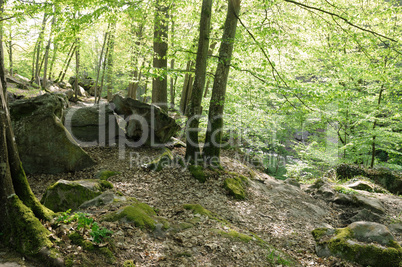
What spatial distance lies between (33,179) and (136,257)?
509 cm

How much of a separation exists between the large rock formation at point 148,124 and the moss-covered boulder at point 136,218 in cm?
522

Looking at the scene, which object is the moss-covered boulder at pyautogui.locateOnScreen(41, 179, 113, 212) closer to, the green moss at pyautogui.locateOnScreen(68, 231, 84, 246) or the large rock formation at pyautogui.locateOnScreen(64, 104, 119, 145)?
the green moss at pyautogui.locateOnScreen(68, 231, 84, 246)

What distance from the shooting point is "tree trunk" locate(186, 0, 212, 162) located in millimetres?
7343

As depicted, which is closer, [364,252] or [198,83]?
[364,252]

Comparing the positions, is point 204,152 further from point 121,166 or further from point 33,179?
point 33,179

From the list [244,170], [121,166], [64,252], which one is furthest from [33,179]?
[244,170]

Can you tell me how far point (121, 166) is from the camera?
7914mm

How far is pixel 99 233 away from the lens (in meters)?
3.31

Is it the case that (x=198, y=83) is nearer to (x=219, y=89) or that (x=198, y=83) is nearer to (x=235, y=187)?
(x=219, y=89)

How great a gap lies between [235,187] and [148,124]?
4.23 m

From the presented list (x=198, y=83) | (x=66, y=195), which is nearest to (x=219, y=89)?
(x=198, y=83)

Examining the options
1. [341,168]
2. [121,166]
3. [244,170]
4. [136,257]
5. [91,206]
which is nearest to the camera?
[136,257]

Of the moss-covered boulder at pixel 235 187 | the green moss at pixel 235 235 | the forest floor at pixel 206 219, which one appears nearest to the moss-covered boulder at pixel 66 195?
the forest floor at pixel 206 219

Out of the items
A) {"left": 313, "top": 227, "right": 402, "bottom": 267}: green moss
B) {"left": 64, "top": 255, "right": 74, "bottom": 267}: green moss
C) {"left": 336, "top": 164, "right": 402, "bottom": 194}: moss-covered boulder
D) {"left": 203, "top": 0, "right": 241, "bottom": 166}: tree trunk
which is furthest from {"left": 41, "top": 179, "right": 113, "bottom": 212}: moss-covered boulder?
{"left": 336, "top": 164, "right": 402, "bottom": 194}: moss-covered boulder
